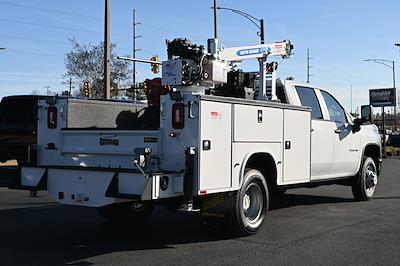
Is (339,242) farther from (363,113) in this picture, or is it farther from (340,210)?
(363,113)

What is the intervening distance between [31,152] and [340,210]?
5.64m

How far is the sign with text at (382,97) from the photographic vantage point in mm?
65062

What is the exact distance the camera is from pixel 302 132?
848cm

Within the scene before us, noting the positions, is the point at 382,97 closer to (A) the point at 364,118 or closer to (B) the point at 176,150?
(A) the point at 364,118

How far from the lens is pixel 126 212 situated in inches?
341

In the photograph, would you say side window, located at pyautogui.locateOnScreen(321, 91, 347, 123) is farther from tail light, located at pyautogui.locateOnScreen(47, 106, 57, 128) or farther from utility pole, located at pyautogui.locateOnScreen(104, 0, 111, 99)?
utility pole, located at pyautogui.locateOnScreen(104, 0, 111, 99)

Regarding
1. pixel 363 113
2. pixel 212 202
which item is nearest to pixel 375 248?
pixel 212 202

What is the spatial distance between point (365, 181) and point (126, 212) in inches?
203

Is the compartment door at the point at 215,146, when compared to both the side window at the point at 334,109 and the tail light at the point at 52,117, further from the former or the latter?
Result: the side window at the point at 334,109

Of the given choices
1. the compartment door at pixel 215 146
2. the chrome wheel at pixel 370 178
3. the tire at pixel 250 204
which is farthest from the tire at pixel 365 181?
the compartment door at pixel 215 146

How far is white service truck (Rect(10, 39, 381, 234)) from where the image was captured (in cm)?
641

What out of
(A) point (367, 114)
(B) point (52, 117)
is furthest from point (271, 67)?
(B) point (52, 117)

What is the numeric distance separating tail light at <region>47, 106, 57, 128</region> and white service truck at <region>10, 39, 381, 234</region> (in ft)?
0.05

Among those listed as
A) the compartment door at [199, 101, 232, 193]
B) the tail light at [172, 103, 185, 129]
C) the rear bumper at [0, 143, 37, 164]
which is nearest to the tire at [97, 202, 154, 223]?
the compartment door at [199, 101, 232, 193]
